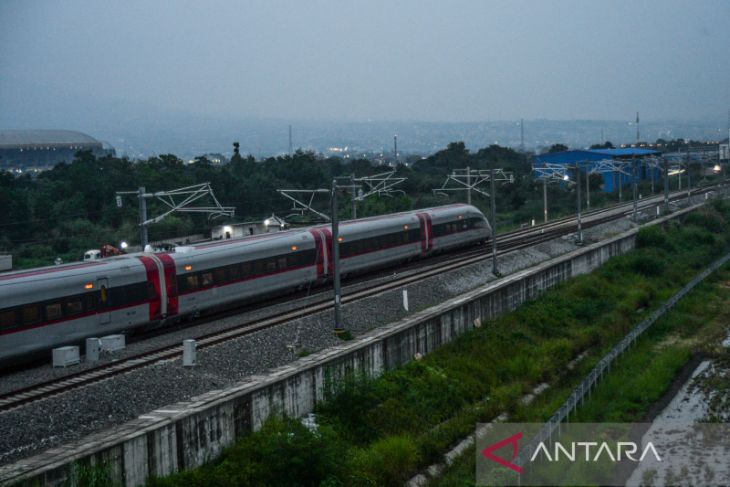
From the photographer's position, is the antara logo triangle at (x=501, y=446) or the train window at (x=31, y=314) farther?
A: the train window at (x=31, y=314)

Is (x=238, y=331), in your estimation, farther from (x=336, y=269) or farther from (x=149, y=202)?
(x=149, y=202)

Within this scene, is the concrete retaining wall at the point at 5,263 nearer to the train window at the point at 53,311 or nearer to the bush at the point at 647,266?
the train window at the point at 53,311

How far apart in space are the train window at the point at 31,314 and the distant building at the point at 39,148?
133909 millimetres

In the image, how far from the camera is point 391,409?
1878 cm

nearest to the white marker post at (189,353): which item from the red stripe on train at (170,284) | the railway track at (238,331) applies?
the railway track at (238,331)

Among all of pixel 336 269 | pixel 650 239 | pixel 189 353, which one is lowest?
pixel 650 239

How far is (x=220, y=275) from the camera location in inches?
979

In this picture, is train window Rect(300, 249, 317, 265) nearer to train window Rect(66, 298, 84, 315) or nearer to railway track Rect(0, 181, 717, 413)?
railway track Rect(0, 181, 717, 413)

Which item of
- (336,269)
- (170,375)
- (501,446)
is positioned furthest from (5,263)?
(501,446)

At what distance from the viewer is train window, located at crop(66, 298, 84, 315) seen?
19862 millimetres

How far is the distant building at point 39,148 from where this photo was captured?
495 feet

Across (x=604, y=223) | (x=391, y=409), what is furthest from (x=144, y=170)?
(x=391, y=409)

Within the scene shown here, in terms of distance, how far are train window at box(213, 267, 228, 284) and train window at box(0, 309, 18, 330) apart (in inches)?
278

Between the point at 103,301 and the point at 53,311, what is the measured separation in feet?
5.22
